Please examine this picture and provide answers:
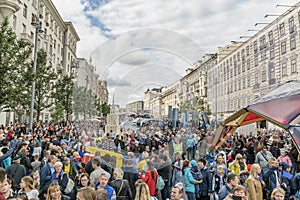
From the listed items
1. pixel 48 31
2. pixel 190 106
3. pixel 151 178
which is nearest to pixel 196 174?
pixel 151 178

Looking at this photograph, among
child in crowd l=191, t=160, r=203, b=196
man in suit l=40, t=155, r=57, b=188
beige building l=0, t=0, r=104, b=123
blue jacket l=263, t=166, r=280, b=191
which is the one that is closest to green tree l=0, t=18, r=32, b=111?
beige building l=0, t=0, r=104, b=123

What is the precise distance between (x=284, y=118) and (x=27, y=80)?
14.8 meters

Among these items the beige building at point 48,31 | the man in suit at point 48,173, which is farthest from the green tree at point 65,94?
the man in suit at point 48,173

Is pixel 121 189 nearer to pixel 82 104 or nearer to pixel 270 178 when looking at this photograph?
pixel 270 178

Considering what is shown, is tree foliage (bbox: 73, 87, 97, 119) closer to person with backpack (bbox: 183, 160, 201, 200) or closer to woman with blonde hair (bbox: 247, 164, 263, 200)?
person with backpack (bbox: 183, 160, 201, 200)

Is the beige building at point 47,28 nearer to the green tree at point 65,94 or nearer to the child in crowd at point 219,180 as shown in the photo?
the green tree at point 65,94

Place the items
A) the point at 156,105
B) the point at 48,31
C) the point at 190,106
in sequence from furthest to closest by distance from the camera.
Answer: the point at 48,31 → the point at 190,106 → the point at 156,105

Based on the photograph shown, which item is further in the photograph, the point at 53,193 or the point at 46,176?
the point at 46,176

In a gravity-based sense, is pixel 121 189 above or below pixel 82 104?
below

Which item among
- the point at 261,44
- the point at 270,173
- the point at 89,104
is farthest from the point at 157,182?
the point at 89,104

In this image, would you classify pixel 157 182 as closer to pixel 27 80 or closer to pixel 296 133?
pixel 296 133


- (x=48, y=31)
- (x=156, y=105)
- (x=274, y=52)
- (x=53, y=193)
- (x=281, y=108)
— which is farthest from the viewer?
(x=48, y=31)

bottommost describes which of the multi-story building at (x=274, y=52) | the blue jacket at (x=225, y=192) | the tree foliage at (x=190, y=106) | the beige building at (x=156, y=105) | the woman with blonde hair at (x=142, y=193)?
the blue jacket at (x=225, y=192)

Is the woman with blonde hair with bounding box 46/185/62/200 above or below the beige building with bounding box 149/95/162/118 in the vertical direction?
below
